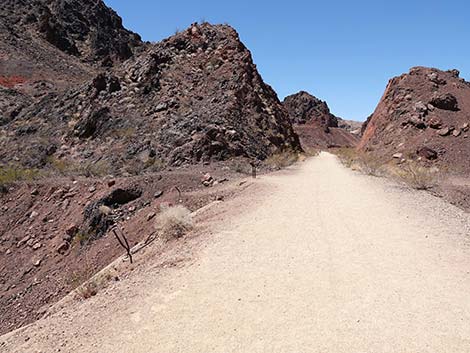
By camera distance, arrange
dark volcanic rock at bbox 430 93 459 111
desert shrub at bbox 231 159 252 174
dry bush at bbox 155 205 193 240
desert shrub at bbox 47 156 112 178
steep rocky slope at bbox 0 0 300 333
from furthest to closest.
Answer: dark volcanic rock at bbox 430 93 459 111, desert shrub at bbox 47 156 112 178, desert shrub at bbox 231 159 252 174, steep rocky slope at bbox 0 0 300 333, dry bush at bbox 155 205 193 240

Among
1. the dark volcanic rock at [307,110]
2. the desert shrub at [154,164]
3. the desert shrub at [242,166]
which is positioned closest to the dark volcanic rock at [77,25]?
the desert shrub at [154,164]

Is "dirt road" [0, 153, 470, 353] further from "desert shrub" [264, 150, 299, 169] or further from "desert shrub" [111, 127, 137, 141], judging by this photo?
"desert shrub" [111, 127, 137, 141]

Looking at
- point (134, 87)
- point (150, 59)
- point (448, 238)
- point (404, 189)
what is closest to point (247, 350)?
point (448, 238)

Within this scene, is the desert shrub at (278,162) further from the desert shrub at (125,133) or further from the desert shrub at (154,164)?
the desert shrub at (125,133)

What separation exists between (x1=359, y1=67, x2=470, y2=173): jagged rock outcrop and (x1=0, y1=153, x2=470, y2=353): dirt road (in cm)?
1661

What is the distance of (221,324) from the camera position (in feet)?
15.3

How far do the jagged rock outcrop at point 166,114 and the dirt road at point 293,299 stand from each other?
1240 cm

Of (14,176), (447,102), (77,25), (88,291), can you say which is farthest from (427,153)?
(77,25)

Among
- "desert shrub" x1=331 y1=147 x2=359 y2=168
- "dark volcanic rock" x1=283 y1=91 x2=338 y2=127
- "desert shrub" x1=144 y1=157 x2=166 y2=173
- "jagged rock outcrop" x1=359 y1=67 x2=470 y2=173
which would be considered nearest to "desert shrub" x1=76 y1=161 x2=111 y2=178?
"desert shrub" x1=144 y1=157 x2=166 y2=173

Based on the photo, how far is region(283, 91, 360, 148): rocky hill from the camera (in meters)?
98.0

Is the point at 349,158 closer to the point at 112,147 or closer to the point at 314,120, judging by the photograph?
the point at 112,147

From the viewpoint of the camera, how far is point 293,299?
5.21 metres

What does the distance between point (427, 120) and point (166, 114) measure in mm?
17024

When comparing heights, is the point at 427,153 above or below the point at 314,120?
below
